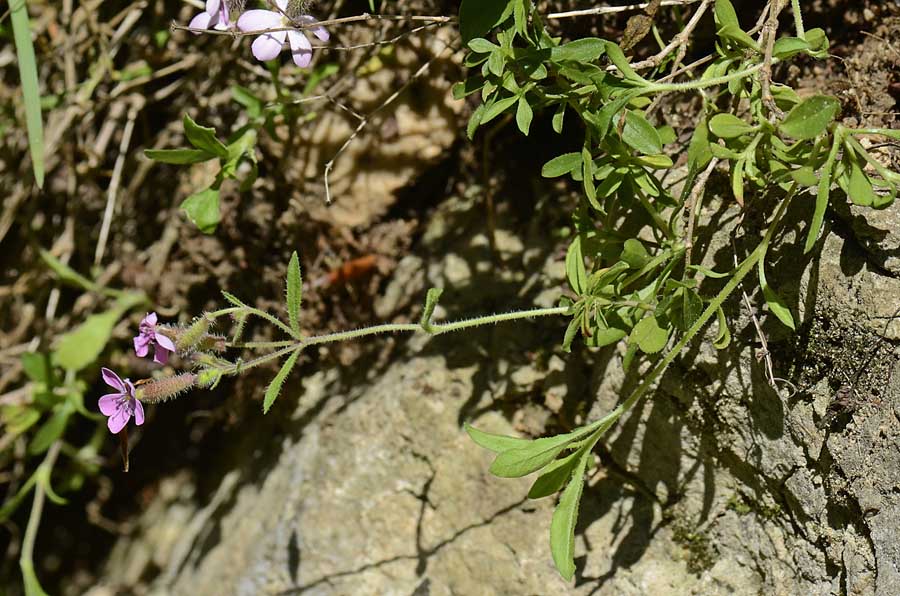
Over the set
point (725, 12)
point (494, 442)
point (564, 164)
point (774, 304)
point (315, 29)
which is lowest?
point (494, 442)

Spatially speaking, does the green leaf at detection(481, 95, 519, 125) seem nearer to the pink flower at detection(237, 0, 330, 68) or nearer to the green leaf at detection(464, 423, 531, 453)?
the pink flower at detection(237, 0, 330, 68)

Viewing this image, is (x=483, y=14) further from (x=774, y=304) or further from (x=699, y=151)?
(x=774, y=304)

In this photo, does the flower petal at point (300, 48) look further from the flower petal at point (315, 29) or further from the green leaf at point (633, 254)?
the green leaf at point (633, 254)

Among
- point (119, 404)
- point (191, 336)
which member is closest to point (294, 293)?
point (191, 336)

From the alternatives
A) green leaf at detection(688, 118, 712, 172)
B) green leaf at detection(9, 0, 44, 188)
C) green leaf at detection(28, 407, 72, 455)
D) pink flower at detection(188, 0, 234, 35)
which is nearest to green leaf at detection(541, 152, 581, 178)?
green leaf at detection(688, 118, 712, 172)

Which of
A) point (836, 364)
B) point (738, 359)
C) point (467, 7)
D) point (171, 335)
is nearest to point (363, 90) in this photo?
point (467, 7)

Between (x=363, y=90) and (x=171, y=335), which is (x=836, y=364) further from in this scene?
(x=363, y=90)

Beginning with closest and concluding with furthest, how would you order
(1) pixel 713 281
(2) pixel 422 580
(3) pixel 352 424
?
(1) pixel 713 281 < (2) pixel 422 580 < (3) pixel 352 424
